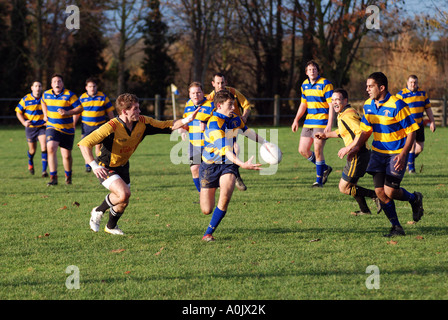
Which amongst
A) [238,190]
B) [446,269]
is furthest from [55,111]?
[446,269]

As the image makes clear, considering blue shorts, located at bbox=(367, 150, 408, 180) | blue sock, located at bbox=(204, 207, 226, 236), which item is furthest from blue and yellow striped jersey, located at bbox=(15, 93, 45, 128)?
blue shorts, located at bbox=(367, 150, 408, 180)

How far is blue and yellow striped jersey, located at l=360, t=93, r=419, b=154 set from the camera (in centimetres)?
637

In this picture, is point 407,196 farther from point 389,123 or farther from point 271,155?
point 271,155

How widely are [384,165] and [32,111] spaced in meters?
8.52

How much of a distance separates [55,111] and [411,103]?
284 inches

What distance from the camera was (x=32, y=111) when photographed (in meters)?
12.6

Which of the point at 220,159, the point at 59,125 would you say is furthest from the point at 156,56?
the point at 220,159

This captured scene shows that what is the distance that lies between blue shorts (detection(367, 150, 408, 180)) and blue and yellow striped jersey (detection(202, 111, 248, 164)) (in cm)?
161

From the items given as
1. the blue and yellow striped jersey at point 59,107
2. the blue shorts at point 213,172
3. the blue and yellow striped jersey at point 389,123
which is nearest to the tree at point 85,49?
the blue and yellow striped jersey at point 59,107

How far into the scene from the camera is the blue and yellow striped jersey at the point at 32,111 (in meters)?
12.6

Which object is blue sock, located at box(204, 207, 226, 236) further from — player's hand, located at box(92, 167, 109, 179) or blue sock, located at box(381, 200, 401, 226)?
blue sock, located at box(381, 200, 401, 226)

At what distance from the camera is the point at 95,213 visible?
6992 mm
